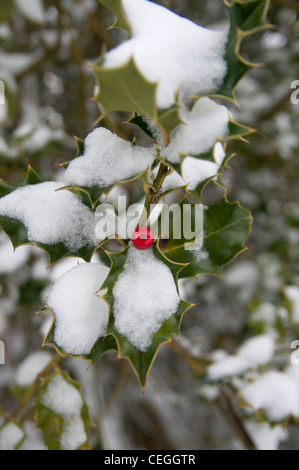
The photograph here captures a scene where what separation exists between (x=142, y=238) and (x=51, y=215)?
0.17 m

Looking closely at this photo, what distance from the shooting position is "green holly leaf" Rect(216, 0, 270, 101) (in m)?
0.45

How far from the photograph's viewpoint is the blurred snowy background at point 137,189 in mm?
1631

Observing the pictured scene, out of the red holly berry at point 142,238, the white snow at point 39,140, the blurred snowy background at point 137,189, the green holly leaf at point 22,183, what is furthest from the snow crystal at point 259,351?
the white snow at point 39,140

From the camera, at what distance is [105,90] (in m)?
0.44

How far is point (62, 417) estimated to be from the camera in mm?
879

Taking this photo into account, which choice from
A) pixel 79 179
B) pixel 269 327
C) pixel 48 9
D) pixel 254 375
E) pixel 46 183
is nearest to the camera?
pixel 79 179

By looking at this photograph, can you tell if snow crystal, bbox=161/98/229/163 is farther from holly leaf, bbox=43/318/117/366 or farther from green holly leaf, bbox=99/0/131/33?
holly leaf, bbox=43/318/117/366

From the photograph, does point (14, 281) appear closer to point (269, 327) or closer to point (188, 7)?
point (269, 327)

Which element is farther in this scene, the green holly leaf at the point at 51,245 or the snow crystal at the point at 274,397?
the snow crystal at the point at 274,397

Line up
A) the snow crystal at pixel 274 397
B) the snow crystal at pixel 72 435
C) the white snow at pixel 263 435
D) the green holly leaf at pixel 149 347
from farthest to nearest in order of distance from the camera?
1. the white snow at pixel 263 435
2. the snow crystal at pixel 274 397
3. the snow crystal at pixel 72 435
4. the green holly leaf at pixel 149 347

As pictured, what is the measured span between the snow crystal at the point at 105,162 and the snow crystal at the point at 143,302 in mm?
146

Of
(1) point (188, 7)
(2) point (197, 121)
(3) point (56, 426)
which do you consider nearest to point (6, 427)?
(3) point (56, 426)

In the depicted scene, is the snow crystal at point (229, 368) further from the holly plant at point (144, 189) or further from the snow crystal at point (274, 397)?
the holly plant at point (144, 189)

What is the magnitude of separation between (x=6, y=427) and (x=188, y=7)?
2.44 m
